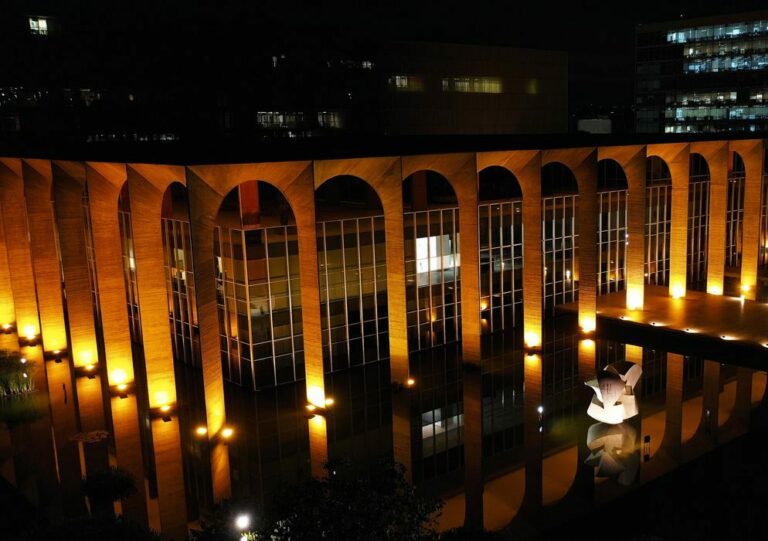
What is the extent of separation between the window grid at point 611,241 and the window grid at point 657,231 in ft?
7.35

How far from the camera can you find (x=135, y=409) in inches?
849

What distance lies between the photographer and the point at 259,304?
23422 mm

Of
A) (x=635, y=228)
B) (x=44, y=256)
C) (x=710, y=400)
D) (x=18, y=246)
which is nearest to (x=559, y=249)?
(x=635, y=228)

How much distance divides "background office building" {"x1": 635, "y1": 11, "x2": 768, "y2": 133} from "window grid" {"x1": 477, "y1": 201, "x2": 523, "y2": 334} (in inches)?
2477

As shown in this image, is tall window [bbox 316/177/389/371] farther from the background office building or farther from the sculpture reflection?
the background office building

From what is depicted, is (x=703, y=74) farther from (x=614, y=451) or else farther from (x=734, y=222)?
(x=614, y=451)

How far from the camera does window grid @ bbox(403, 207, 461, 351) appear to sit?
26734mm

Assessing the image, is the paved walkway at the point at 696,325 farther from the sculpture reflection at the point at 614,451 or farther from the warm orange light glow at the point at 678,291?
the sculpture reflection at the point at 614,451

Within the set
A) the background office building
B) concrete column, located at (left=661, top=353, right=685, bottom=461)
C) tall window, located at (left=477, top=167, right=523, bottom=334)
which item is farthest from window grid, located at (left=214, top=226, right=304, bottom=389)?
the background office building

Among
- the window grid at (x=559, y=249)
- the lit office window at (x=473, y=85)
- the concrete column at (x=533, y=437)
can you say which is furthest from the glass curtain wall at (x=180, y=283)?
the lit office window at (x=473, y=85)

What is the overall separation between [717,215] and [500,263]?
11.2 m

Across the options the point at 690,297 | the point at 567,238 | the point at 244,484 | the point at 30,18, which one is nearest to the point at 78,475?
the point at 244,484

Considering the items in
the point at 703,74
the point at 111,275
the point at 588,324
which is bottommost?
the point at 588,324

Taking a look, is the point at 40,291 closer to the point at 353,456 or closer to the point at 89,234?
the point at 89,234
